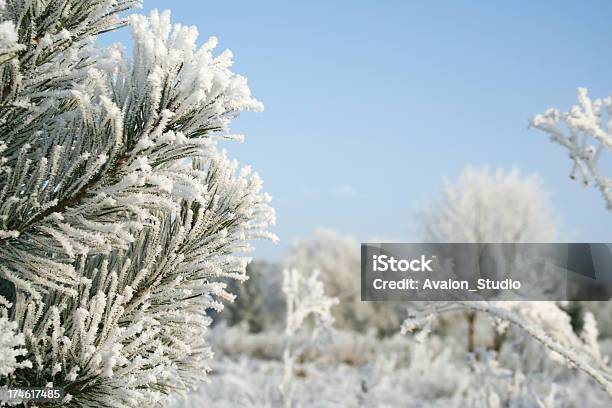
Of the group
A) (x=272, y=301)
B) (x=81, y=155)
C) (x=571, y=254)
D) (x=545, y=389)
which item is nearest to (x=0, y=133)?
(x=81, y=155)

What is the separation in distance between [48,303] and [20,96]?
667mm

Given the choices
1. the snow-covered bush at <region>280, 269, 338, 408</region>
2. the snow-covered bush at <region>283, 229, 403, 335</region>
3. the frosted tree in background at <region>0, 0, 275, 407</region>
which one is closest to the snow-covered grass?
the snow-covered bush at <region>280, 269, 338, 408</region>

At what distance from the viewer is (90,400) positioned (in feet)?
6.06

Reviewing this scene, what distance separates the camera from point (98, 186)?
1.68 m

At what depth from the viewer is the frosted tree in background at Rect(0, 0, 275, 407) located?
1.64 metres

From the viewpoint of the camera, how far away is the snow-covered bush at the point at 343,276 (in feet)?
87.9

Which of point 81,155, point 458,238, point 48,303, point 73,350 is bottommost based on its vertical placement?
point 73,350

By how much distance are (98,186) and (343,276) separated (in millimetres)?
28353

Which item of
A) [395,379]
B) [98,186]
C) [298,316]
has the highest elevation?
[98,186]

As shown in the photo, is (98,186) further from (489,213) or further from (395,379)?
(489,213)

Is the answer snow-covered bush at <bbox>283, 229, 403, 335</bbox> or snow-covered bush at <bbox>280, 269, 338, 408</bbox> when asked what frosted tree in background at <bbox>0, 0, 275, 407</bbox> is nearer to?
snow-covered bush at <bbox>280, 269, 338, 408</bbox>

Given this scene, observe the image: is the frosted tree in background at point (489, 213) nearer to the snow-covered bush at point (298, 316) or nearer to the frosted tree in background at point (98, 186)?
the snow-covered bush at point (298, 316)

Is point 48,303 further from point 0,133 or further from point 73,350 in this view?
point 0,133

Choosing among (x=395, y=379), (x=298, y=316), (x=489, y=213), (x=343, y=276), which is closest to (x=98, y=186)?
(x=298, y=316)
